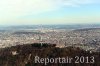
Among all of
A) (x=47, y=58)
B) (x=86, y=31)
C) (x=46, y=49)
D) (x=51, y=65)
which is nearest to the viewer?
(x=51, y=65)

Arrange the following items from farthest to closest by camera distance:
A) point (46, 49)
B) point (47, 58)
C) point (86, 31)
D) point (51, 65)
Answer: point (86, 31), point (46, 49), point (47, 58), point (51, 65)

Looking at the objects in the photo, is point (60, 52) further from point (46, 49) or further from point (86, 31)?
point (86, 31)

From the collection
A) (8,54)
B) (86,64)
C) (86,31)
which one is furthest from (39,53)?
(86,31)

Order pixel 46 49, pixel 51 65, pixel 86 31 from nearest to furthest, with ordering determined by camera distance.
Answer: pixel 51 65 → pixel 46 49 → pixel 86 31

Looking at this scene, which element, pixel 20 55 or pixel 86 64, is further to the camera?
pixel 20 55

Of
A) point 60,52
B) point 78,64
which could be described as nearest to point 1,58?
point 60,52

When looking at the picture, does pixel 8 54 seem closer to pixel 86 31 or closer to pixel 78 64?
pixel 78 64

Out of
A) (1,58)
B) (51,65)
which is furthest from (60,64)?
(1,58)

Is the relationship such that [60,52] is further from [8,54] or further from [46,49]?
[8,54]

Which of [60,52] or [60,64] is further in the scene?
[60,52]
